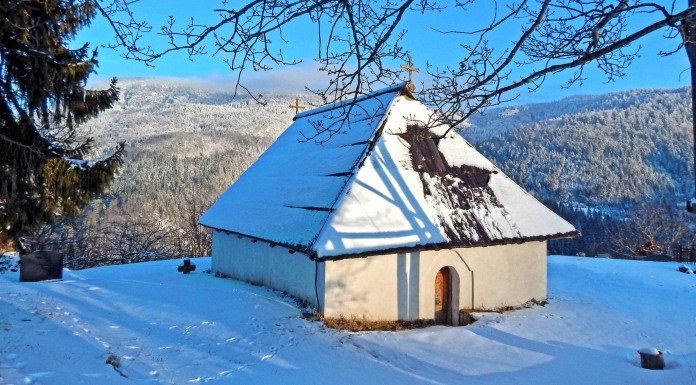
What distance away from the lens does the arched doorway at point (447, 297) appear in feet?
34.7

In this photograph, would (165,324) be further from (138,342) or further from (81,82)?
(81,82)

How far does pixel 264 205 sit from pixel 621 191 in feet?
338

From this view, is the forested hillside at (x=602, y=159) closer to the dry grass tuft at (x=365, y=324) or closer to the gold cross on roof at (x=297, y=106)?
the gold cross on roof at (x=297, y=106)

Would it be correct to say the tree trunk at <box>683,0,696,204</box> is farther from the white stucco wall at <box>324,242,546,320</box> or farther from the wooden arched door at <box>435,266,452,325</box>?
the wooden arched door at <box>435,266,452,325</box>

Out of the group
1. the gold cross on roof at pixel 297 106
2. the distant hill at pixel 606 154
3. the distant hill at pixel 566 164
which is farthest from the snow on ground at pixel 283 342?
the distant hill at pixel 606 154

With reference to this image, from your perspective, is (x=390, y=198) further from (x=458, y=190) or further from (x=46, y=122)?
(x=46, y=122)

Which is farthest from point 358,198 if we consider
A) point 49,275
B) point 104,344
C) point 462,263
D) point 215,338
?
point 49,275

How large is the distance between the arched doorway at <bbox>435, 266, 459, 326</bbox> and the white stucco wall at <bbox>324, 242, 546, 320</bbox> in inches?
5.0

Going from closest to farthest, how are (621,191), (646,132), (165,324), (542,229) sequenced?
(165,324) → (542,229) → (621,191) → (646,132)

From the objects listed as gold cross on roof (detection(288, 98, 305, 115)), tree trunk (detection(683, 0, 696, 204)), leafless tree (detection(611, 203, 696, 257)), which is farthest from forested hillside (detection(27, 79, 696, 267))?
tree trunk (detection(683, 0, 696, 204))

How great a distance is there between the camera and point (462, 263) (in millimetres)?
10562

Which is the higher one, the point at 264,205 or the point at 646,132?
Answer: the point at 646,132

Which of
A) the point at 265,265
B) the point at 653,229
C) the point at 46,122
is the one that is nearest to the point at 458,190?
the point at 265,265

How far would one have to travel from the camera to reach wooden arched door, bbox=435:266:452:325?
10.7 m
